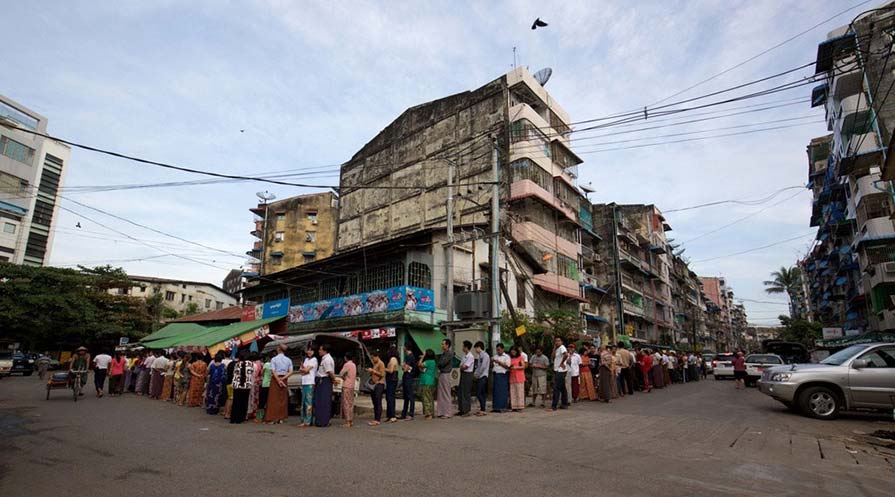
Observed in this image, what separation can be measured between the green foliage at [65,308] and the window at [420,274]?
3002cm

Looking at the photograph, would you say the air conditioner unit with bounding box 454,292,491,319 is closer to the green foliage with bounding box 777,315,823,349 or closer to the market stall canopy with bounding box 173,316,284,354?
the market stall canopy with bounding box 173,316,284,354

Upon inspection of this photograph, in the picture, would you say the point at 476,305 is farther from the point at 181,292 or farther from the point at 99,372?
the point at 181,292

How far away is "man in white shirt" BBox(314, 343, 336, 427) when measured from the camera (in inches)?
410

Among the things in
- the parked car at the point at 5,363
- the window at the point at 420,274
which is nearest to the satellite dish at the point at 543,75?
the window at the point at 420,274

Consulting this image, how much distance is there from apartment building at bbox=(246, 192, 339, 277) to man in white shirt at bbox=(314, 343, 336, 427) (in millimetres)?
47796

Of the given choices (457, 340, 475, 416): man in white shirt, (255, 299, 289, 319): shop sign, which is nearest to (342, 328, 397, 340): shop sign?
(255, 299, 289, 319): shop sign

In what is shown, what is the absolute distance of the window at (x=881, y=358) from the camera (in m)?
10.1

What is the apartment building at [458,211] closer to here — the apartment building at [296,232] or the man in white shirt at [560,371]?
the man in white shirt at [560,371]

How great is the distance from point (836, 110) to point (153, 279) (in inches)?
2801

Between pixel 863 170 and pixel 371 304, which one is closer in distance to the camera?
pixel 371 304

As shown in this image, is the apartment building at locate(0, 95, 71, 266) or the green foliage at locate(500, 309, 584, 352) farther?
the apartment building at locate(0, 95, 71, 266)

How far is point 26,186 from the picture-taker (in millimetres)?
42906

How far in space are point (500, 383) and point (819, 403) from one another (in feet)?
22.7

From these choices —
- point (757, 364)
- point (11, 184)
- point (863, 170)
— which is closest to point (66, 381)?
point (757, 364)
